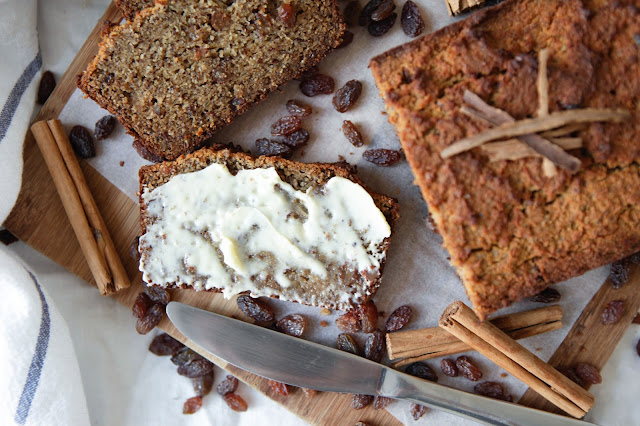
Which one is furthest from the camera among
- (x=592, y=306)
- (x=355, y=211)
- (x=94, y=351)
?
(x=94, y=351)

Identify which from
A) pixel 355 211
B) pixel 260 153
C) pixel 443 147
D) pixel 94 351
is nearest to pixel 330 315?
pixel 355 211

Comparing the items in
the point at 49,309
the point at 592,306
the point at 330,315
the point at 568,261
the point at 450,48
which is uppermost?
the point at 450,48

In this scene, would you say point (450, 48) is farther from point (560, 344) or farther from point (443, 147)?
point (560, 344)

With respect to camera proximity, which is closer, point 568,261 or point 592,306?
point 568,261

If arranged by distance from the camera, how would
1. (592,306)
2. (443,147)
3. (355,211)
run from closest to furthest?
(443,147) < (355,211) < (592,306)

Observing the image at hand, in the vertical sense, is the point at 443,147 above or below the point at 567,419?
above

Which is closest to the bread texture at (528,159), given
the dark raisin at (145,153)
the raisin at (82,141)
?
the dark raisin at (145,153)

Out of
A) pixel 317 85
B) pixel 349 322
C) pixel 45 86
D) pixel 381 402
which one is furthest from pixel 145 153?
pixel 381 402

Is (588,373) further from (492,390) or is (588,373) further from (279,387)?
(279,387)
